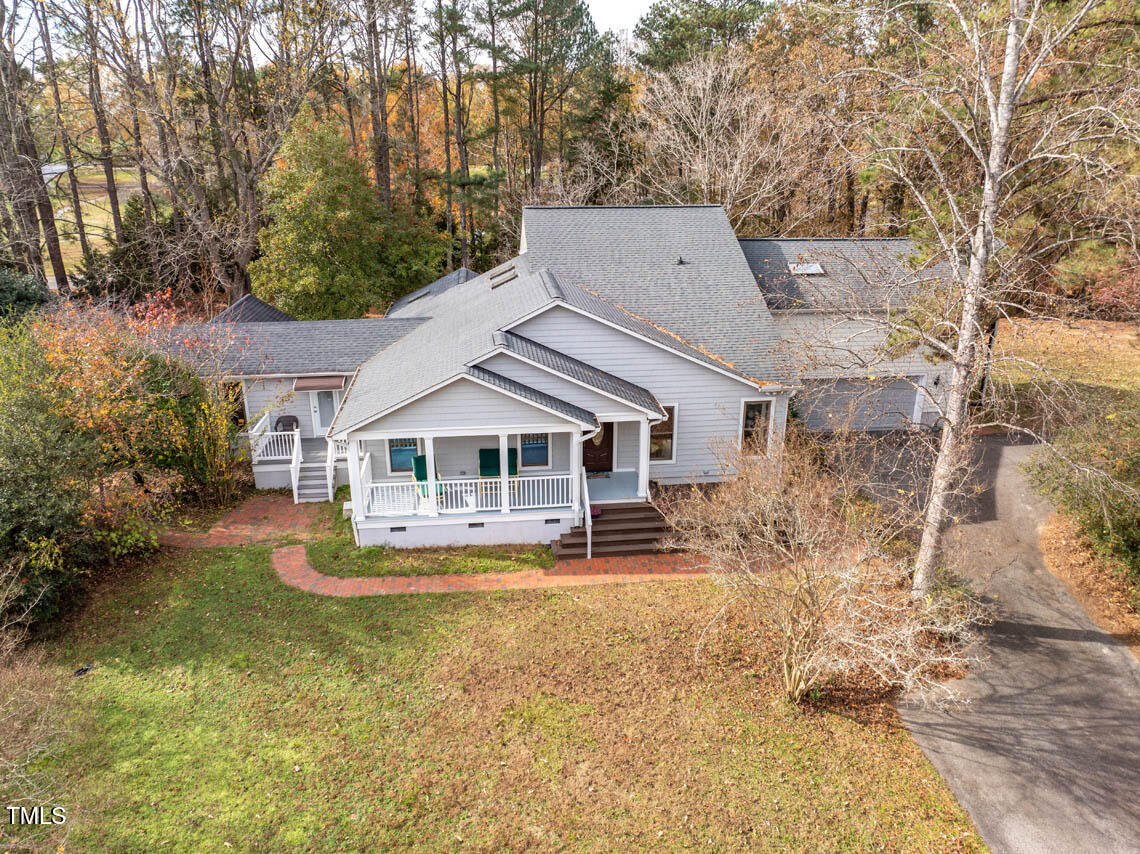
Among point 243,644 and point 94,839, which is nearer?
point 94,839

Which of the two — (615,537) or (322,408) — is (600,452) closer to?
(615,537)

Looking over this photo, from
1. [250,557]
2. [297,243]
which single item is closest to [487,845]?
[250,557]

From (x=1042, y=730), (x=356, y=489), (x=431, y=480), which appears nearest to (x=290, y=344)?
(x=356, y=489)

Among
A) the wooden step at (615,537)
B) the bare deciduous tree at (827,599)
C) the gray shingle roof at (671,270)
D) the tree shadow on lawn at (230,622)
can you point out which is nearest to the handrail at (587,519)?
the wooden step at (615,537)

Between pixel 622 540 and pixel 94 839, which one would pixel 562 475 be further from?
pixel 94 839

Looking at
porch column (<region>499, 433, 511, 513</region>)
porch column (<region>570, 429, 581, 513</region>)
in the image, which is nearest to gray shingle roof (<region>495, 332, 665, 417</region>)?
porch column (<region>570, 429, 581, 513</region>)

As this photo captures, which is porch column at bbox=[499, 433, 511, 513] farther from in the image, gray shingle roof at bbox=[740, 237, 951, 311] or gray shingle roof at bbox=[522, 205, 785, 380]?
gray shingle roof at bbox=[740, 237, 951, 311]
